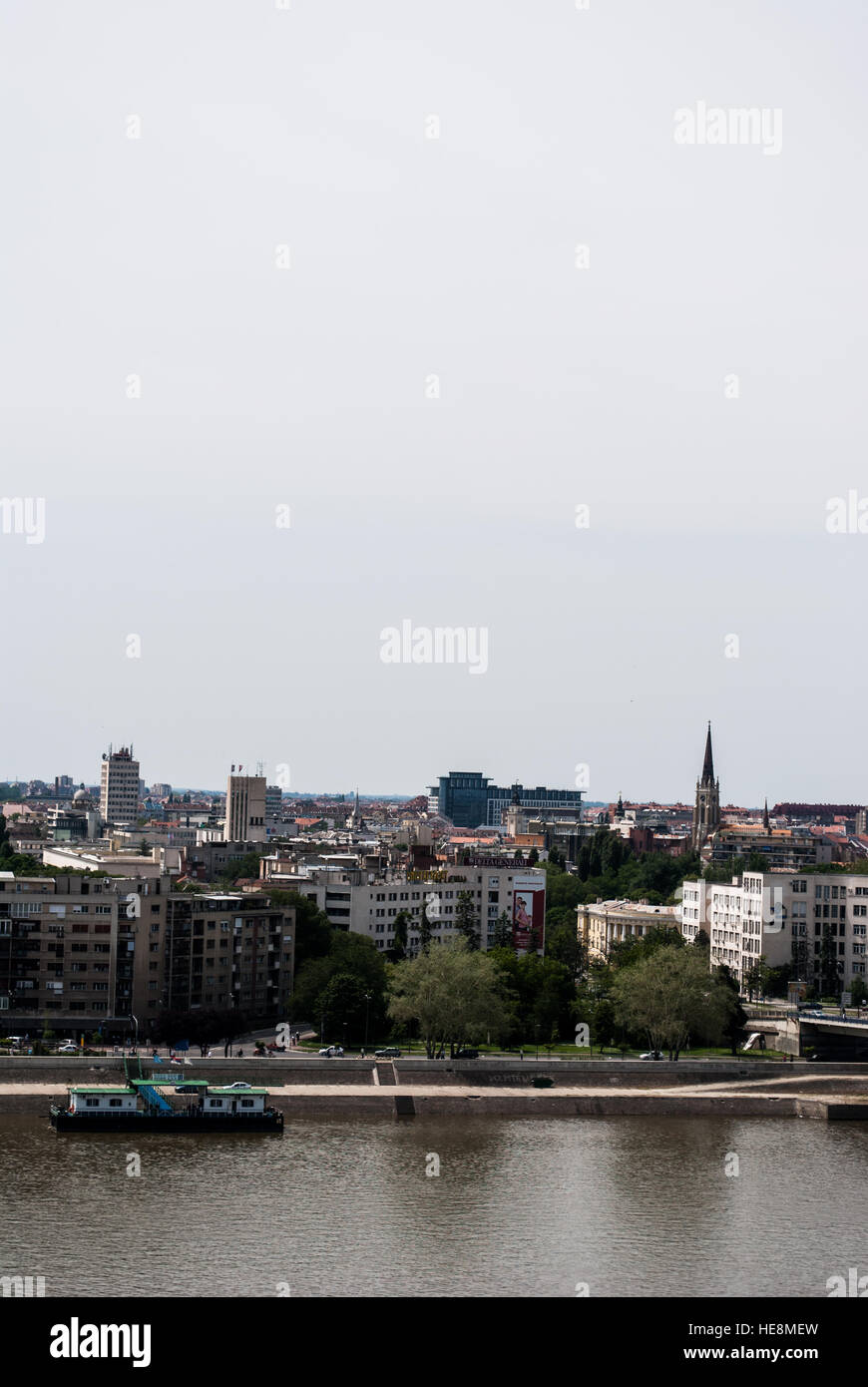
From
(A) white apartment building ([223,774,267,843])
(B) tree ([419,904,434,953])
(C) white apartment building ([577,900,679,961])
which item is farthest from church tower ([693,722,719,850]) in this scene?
(B) tree ([419,904,434,953])

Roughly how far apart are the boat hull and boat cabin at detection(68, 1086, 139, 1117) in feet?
0.65

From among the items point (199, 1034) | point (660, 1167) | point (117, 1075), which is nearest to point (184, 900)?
point (199, 1034)

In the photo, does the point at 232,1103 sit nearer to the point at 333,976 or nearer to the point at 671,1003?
the point at 333,976

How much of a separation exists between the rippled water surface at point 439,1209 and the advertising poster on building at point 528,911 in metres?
30.2

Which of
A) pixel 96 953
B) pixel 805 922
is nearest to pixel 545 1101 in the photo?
pixel 96 953

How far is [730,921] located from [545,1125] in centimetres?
2903

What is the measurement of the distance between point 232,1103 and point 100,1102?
335cm

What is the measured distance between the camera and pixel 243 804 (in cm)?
15625

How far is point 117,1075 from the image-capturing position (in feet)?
170

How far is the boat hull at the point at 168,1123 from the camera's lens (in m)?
47.1

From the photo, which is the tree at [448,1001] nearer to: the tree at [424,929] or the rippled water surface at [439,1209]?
the rippled water surface at [439,1209]

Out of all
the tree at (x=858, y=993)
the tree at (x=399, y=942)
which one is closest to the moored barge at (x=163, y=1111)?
the tree at (x=399, y=942)

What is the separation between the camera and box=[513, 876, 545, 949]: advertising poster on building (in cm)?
8062
